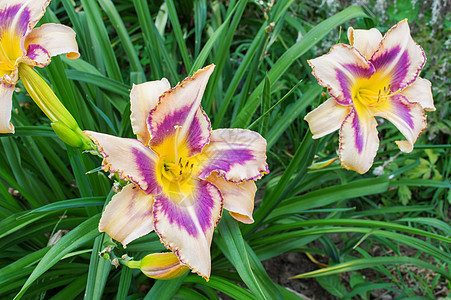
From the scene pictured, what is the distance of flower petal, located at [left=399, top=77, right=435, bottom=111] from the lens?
1.11 m

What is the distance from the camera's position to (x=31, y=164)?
64.7 inches

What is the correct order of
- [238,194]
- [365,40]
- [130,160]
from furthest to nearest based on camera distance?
1. [365,40]
2. [238,194]
3. [130,160]

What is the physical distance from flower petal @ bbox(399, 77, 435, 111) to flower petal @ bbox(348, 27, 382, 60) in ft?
0.54

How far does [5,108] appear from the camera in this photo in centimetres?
89

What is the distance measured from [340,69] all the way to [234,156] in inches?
14.0

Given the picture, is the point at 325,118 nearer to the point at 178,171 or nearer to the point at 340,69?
the point at 340,69

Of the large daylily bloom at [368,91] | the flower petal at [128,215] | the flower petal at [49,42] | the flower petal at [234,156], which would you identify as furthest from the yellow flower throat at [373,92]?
the flower petal at [49,42]

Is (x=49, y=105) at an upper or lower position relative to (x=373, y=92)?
upper

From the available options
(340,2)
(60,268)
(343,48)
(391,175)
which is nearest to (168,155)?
(343,48)

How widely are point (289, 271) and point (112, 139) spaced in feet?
4.23

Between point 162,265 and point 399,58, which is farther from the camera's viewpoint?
point 399,58

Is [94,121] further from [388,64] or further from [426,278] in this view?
[426,278]

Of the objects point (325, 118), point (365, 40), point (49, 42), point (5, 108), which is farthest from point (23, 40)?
point (365, 40)

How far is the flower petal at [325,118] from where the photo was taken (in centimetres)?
94
